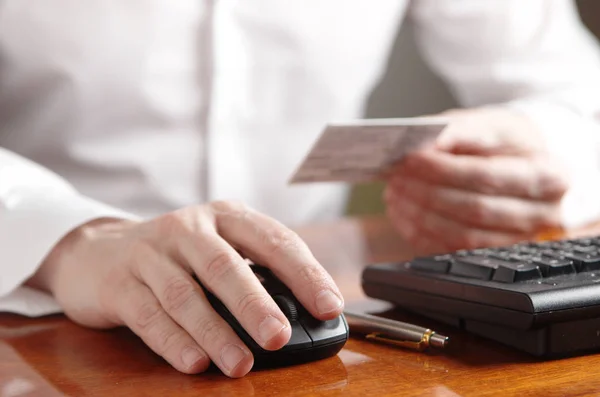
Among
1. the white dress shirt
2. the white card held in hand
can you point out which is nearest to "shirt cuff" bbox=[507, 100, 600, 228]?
Answer: the white dress shirt

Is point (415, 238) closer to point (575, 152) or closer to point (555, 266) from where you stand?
point (575, 152)

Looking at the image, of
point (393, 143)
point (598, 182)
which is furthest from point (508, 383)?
point (598, 182)

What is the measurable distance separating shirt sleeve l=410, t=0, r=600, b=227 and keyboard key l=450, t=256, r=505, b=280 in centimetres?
67

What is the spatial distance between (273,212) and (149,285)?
77 cm

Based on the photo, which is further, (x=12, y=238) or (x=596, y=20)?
(x=596, y=20)

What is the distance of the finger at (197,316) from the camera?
430mm

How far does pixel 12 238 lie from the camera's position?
0.66 m

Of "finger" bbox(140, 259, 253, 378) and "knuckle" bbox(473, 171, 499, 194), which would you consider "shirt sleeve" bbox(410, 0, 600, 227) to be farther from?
"finger" bbox(140, 259, 253, 378)

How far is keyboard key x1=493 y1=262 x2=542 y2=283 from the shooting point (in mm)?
472

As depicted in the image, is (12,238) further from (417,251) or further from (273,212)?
(273,212)

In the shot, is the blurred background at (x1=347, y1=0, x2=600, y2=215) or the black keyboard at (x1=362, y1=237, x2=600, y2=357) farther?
the blurred background at (x1=347, y1=0, x2=600, y2=215)

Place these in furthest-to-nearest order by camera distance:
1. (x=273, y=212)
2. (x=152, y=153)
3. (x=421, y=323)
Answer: (x=273, y=212) → (x=152, y=153) → (x=421, y=323)

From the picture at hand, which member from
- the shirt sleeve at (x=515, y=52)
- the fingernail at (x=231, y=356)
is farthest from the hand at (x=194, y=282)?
the shirt sleeve at (x=515, y=52)

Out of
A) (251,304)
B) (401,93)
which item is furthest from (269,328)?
(401,93)
